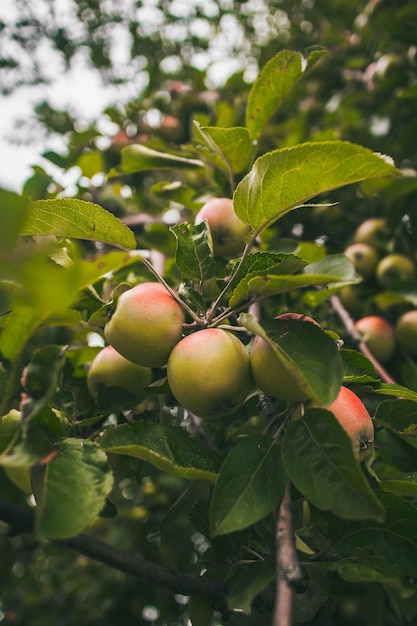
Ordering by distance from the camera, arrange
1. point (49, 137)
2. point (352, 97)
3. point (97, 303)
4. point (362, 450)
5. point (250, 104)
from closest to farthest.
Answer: point (362, 450)
point (97, 303)
point (250, 104)
point (352, 97)
point (49, 137)

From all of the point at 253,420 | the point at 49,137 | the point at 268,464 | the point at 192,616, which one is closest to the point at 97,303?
the point at 253,420

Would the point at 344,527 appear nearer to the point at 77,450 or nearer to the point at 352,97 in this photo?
the point at 77,450

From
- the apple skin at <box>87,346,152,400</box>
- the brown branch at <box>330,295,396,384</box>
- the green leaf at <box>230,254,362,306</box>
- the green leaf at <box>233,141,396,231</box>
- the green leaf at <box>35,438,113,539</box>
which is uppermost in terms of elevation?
the green leaf at <box>233,141,396,231</box>

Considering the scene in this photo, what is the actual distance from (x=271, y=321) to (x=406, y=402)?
379 mm

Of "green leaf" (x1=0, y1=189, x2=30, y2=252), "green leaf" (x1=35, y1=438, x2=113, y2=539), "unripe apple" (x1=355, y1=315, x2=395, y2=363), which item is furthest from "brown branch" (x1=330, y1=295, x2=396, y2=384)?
"green leaf" (x1=0, y1=189, x2=30, y2=252)

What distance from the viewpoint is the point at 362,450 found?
3.21ft

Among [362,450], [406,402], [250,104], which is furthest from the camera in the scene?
[250,104]

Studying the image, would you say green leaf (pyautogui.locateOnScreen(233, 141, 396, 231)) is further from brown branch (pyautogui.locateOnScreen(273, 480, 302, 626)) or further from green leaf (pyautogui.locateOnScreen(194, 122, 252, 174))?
brown branch (pyautogui.locateOnScreen(273, 480, 302, 626))

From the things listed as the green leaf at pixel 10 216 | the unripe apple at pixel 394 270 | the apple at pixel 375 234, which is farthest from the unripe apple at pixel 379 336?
the green leaf at pixel 10 216

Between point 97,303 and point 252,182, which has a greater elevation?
point 252,182

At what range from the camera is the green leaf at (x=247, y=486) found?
2.78 ft

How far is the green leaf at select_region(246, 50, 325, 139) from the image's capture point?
132cm

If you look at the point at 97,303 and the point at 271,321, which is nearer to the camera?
the point at 271,321

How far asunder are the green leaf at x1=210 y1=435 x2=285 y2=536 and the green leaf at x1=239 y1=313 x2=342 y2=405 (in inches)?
6.5
